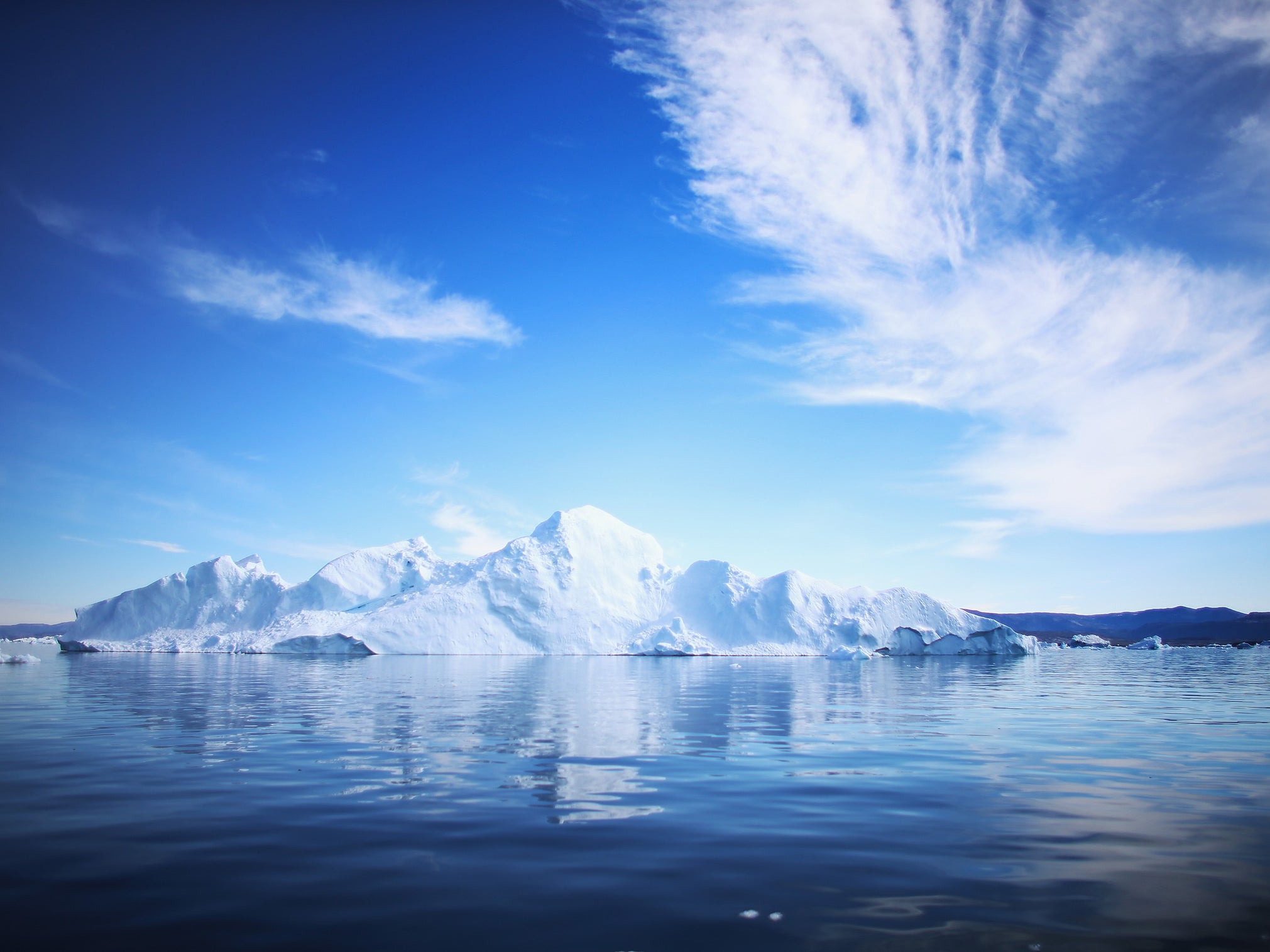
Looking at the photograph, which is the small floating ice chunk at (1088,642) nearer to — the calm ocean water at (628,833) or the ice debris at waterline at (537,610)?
the ice debris at waterline at (537,610)

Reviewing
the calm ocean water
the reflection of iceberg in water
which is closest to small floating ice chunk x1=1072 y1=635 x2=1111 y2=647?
the calm ocean water

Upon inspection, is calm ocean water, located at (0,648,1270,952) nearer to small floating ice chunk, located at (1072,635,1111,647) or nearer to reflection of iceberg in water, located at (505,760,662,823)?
reflection of iceberg in water, located at (505,760,662,823)

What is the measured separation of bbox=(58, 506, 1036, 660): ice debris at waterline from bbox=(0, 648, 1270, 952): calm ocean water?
49091mm

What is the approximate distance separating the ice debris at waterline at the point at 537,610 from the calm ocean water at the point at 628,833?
4909cm

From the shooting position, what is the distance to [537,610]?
66312mm

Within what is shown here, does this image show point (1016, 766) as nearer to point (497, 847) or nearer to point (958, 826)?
point (958, 826)

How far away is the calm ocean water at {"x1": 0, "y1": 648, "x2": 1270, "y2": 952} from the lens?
13.2 feet

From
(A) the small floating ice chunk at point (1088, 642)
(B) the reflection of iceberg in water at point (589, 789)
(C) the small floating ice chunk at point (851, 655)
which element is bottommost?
(A) the small floating ice chunk at point (1088, 642)

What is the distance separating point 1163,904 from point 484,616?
6232cm

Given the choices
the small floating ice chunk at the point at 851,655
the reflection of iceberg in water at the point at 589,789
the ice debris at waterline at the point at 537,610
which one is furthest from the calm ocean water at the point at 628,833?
the ice debris at waterline at the point at 537,610

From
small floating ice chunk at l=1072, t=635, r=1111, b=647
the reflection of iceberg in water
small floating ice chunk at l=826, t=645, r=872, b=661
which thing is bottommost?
small floating ice chunk at l=1072, t=635, r=1111, b=647

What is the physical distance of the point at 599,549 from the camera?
7462 cm

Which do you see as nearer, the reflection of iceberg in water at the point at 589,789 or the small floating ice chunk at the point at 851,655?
the reflection of iceberg in water at the point at 589,789

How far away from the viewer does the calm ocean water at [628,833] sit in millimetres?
4031
